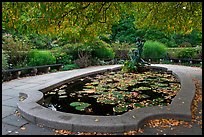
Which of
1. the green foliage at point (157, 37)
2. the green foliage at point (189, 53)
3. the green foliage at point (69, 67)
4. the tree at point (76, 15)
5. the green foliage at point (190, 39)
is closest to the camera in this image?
the tree at point (76, 15)

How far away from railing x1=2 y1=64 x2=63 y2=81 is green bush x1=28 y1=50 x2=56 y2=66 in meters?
0.31

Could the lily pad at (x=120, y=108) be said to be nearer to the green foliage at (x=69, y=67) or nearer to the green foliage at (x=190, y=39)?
the green foliage at (x=69, y=67)

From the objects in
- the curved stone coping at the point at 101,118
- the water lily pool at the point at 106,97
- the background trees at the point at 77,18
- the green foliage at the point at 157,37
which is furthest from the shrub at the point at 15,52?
the green foliage at the point at 157,37

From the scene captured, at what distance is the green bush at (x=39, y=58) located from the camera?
1219 centimetres

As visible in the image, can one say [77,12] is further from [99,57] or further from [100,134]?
[99,57]

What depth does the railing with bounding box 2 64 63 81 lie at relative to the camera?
9.93 metres

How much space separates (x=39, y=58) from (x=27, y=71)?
1.28 meters

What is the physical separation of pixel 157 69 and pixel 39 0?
9.44 m

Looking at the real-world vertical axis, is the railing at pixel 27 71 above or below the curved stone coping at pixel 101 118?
above

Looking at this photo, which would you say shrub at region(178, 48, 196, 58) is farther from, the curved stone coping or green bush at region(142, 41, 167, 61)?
the curved stone coping

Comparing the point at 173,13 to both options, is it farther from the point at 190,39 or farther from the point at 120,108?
the point at 190,39

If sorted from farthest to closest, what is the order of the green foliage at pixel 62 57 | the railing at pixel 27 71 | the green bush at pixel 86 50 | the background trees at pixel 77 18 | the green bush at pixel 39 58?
the green bush at pixel 86 50 → the green foliage at pixel 62 57 → the green bush at pixel 39 58 → the railing at pixel 27 71 → the background trees at pixel 77 18

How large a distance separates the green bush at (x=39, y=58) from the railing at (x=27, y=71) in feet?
1.00

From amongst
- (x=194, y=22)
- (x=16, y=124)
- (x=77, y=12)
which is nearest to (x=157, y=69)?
(x=194, y=22)
